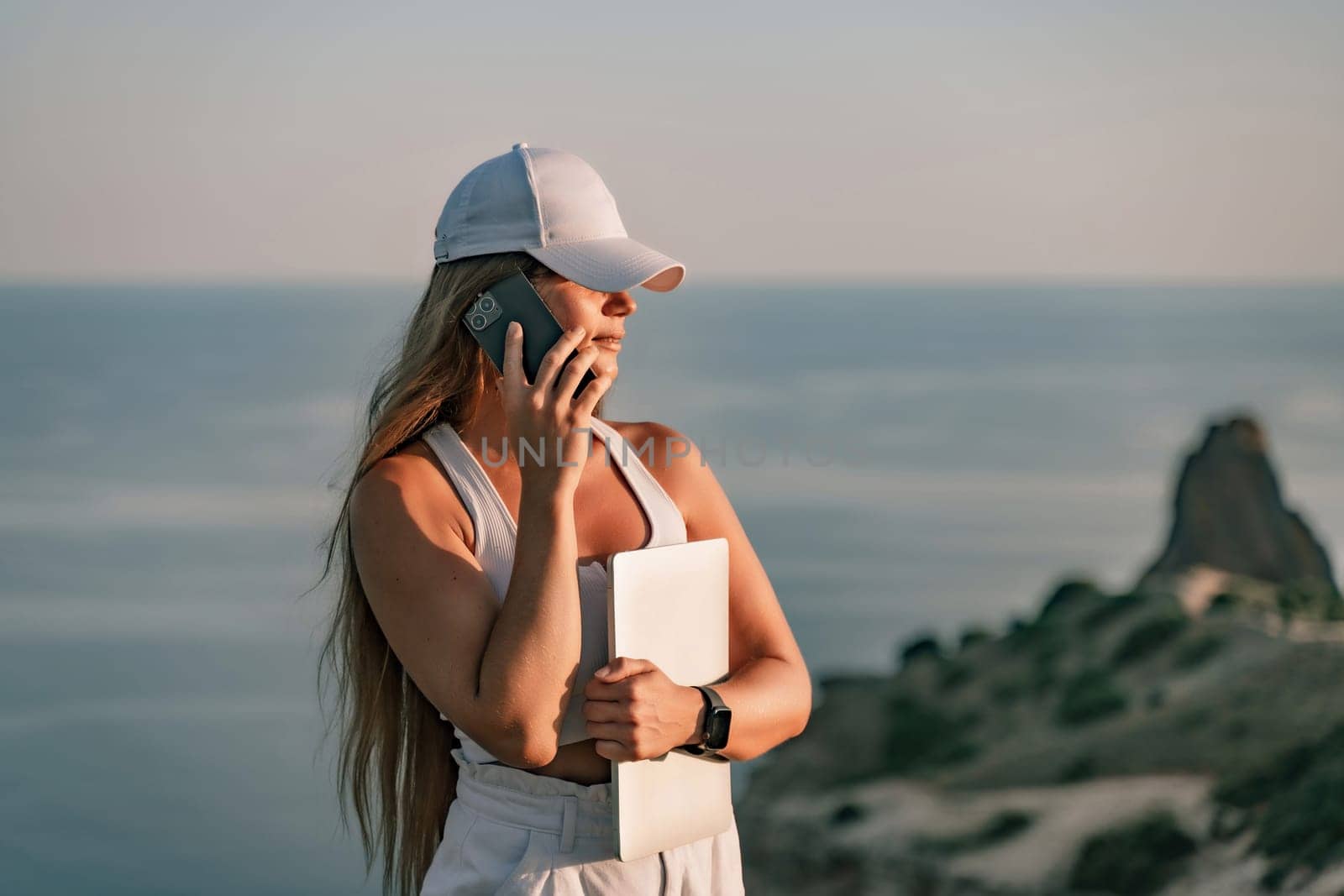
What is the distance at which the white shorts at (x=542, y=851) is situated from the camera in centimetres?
181

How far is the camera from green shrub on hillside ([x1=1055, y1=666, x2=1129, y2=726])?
1546cm

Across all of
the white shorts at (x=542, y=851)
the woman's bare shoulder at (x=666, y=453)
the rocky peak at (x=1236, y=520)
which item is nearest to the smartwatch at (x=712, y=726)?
the white shorts at (x=542, y=851)

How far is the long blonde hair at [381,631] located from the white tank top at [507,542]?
0.16ft

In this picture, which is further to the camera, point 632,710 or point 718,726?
point 718,726

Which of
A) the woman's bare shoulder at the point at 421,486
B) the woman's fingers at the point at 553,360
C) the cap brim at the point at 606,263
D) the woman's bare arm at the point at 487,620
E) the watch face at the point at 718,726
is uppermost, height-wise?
the cap brim at the point at 606,263

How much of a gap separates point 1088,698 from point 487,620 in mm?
15151

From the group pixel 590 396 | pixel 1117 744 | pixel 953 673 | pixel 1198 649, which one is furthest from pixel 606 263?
pixel 953 673

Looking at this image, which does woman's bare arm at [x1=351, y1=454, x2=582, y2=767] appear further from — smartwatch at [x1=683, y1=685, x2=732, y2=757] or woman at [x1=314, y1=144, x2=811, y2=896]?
smartwatch at [x1=683, y1=685, x2=732, y2=757]

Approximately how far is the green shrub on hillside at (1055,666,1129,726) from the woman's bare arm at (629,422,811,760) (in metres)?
14.1

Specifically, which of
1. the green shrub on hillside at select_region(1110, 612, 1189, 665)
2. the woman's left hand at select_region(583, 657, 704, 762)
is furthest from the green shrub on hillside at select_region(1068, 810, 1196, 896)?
the woman's left hand at select_region(583, 657, 704, 762)

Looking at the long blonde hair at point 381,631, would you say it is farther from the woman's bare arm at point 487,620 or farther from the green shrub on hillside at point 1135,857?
the green shrub on hillside at point 1135,857

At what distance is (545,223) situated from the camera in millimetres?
1912

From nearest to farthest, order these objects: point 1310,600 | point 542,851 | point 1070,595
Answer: point 542,851 < point 1310,600 < point 1070,595

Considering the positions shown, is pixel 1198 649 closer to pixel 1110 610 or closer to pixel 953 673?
pixel 1110 610
